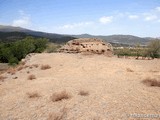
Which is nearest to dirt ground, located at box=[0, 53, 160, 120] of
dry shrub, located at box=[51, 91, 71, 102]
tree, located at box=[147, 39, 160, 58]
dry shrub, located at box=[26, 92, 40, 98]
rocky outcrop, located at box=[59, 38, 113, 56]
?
dry shrub, located at box=[26, 92, 40, 98]

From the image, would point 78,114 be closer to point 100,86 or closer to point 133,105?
point 133,105

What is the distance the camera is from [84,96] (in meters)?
11.6

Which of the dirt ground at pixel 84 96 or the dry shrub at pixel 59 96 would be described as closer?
the dirt ground at pixel 84 96

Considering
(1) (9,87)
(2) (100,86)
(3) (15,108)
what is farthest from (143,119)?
(1) (9,87)

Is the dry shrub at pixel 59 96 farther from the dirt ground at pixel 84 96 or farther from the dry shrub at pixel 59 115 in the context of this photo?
the dry shrub at pixel 59 115

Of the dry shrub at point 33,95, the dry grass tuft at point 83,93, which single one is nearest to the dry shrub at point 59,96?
the dry grass tuft at point 83,93

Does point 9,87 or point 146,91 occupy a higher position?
point 146,91

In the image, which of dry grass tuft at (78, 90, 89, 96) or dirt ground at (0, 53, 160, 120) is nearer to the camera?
dirt ground at (0, 53, 160, 120)

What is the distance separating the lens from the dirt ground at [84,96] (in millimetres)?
9453

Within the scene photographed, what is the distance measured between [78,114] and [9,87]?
737 centimetres

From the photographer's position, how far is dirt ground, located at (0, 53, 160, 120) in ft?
31.0

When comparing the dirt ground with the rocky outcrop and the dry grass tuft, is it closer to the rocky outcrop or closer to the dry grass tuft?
the dry grass tuft

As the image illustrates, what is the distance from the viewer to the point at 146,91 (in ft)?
39.3

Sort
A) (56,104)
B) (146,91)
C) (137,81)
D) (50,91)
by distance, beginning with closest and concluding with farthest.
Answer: (56,104)
(146,91)
(50,91)
(137,81)
